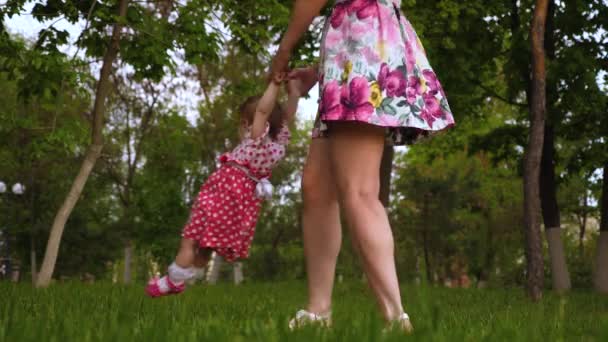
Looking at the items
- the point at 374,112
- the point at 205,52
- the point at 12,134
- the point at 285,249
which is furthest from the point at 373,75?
the point at 285,249

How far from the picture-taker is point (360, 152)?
364cm

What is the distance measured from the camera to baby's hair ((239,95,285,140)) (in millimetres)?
5988

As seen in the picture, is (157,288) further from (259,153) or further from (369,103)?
(369,103)

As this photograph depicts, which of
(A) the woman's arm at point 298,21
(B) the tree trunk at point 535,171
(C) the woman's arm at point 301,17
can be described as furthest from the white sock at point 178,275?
(B) the tree trunk at point 535,171

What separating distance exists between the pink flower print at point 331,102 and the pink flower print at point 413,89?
32cm

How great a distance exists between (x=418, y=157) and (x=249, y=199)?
92.0ft

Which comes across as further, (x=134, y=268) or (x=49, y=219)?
(x=134, y=268)

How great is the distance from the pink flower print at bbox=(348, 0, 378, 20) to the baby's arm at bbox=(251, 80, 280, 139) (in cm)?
126

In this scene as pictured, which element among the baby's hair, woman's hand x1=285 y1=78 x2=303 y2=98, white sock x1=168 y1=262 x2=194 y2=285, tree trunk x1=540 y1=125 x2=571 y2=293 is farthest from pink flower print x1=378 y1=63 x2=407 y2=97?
tree trunk x1=540 y1=125 x2=571 y2=293

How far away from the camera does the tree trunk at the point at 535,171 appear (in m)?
9.46

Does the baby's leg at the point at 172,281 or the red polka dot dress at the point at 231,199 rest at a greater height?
the red polka dot dress at the point at 231,199

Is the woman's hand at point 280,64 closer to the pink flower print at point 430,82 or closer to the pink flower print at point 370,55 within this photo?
the pink flower print at point 370,55

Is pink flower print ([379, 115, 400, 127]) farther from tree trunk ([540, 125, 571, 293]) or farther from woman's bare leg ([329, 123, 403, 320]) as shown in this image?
tree trunk ([540, 125, 571, 293])

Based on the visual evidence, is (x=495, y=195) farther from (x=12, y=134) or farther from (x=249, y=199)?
(x=249, y=199)
